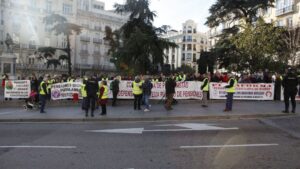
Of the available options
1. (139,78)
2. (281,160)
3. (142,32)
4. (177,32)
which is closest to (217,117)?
(139,78)

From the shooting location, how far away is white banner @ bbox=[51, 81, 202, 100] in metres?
22.7

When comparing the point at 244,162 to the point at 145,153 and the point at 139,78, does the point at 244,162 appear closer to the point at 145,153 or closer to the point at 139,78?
the point at 145,153

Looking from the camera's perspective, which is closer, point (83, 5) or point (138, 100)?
point (138, 100)

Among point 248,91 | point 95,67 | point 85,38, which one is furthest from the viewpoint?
point 95,67

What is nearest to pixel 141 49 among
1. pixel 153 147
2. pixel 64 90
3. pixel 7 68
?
pixel 64 90

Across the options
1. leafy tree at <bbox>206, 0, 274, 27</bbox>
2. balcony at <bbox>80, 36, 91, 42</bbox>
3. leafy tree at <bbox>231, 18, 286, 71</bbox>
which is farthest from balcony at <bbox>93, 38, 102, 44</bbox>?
leafy tree at <bbox>231, 18, 286, 71</bbox>

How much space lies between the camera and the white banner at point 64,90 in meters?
23.1

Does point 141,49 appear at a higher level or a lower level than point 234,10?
lower

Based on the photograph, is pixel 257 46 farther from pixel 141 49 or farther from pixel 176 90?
pixel 176 90

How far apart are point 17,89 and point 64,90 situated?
2.79m

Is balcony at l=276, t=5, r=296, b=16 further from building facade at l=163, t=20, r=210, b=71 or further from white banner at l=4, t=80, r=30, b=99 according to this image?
building facade at l=163, t=20, r=210, b=71

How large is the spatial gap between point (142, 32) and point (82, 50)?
5885 cm

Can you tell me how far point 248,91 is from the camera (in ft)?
76.6

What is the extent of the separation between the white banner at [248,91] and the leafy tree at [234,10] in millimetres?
18084
